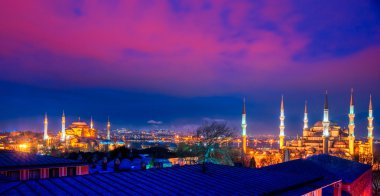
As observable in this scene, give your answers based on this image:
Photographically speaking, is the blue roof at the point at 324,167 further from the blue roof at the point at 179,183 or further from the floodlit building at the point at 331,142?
the floodlit building at the point at 331,142

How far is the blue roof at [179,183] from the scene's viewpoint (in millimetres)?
7223

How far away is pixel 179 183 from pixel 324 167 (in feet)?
54.8

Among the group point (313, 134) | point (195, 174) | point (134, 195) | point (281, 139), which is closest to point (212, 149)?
point (195, 174)

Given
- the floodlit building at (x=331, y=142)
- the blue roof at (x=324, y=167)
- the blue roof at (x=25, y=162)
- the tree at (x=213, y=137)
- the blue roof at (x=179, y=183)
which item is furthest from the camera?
the floodlit building at (x=331, y=142)

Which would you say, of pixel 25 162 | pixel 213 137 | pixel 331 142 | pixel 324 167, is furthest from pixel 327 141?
pixel 25 162

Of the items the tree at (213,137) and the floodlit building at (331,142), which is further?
the floodlit building at (331,142)

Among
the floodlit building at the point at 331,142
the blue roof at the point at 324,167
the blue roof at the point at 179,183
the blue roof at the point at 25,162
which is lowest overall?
the floodlit building at the point at 331,142

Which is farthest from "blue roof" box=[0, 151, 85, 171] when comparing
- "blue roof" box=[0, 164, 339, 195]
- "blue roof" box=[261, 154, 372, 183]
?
"blue roof" box=[261, 154, 372, 183]

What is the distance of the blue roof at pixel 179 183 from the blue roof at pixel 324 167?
7662 mm

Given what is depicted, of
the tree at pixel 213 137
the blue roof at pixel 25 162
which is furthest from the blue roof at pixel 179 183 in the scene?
the tree at pixel 213 137

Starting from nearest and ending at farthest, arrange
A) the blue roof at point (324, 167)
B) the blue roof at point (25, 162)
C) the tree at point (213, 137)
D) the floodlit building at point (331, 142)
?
1. the blue roof at point (25, 162)
2. the blue roof at point (324, 167)
3. the tree at point (213, 137)
4. the floodlit building at point (331, 142)

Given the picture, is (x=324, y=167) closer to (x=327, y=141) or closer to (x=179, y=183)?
(x=179, y=183)

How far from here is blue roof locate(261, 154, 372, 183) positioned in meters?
20.3

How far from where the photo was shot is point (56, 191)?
6918 mm
